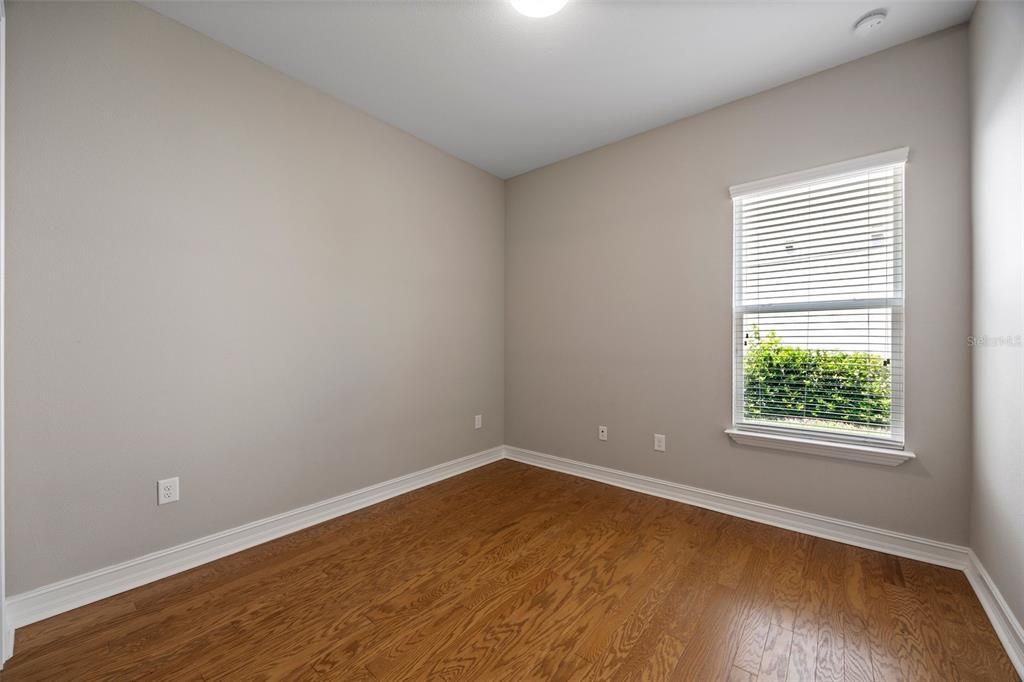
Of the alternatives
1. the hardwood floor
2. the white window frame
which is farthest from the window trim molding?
the hardwood floor

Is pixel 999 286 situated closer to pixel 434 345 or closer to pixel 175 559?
pixel 434 345

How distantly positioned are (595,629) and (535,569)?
0.50 metres

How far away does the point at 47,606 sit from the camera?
182 cm

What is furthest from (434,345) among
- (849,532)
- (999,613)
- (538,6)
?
(999,613)

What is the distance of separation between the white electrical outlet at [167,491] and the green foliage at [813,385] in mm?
3372

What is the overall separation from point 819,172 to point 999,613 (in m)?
2.26

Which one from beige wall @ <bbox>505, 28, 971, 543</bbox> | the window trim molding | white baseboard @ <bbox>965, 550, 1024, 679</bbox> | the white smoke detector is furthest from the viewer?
the window trim molding

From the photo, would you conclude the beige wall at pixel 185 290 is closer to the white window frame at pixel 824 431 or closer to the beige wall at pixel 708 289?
the beige wall at pixel 708 289

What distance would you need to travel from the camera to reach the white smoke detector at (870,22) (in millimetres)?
2107

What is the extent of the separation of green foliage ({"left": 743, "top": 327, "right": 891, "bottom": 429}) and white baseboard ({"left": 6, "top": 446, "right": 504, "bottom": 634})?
2.62 metres

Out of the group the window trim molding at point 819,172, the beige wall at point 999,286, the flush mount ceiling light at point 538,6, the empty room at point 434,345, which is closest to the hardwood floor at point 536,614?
the empty room at point 434,345

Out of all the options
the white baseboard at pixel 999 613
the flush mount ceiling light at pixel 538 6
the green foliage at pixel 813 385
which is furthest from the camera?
the green foliage at pixel 813 385

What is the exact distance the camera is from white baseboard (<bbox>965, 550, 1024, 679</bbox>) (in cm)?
155

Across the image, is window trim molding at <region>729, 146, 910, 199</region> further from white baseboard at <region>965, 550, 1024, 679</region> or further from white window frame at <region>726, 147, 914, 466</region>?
white baseboard at <region>965, 550, 1024, 679</region>
